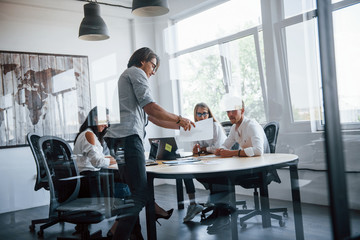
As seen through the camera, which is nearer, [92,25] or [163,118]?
[163,118]

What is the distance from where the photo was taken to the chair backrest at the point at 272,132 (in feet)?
8.77

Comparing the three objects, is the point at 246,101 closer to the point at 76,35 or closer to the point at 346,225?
the point at 76,35

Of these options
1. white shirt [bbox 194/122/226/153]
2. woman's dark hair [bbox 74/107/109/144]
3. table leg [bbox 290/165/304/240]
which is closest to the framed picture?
woman's dark hair [bbox 74/107/109/144]

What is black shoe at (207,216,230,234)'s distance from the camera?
2.72m

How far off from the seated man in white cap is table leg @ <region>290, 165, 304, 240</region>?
0.92 feet

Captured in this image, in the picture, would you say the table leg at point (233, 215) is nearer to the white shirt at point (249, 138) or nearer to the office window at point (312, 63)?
the white shirt at point (249, 138)

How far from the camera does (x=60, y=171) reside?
7.80 feet

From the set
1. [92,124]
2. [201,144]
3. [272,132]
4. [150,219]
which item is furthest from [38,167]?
[272,132]

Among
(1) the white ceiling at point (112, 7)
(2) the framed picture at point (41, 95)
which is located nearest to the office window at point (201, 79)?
(1) the white ceiling at point (112, 7)

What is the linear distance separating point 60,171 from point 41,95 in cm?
58

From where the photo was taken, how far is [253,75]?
2.82 metres

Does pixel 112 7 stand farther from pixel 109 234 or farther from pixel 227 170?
pixel 109 234

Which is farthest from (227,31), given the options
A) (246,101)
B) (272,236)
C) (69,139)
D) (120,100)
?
(272,236)

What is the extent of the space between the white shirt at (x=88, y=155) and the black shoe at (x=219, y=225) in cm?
106
